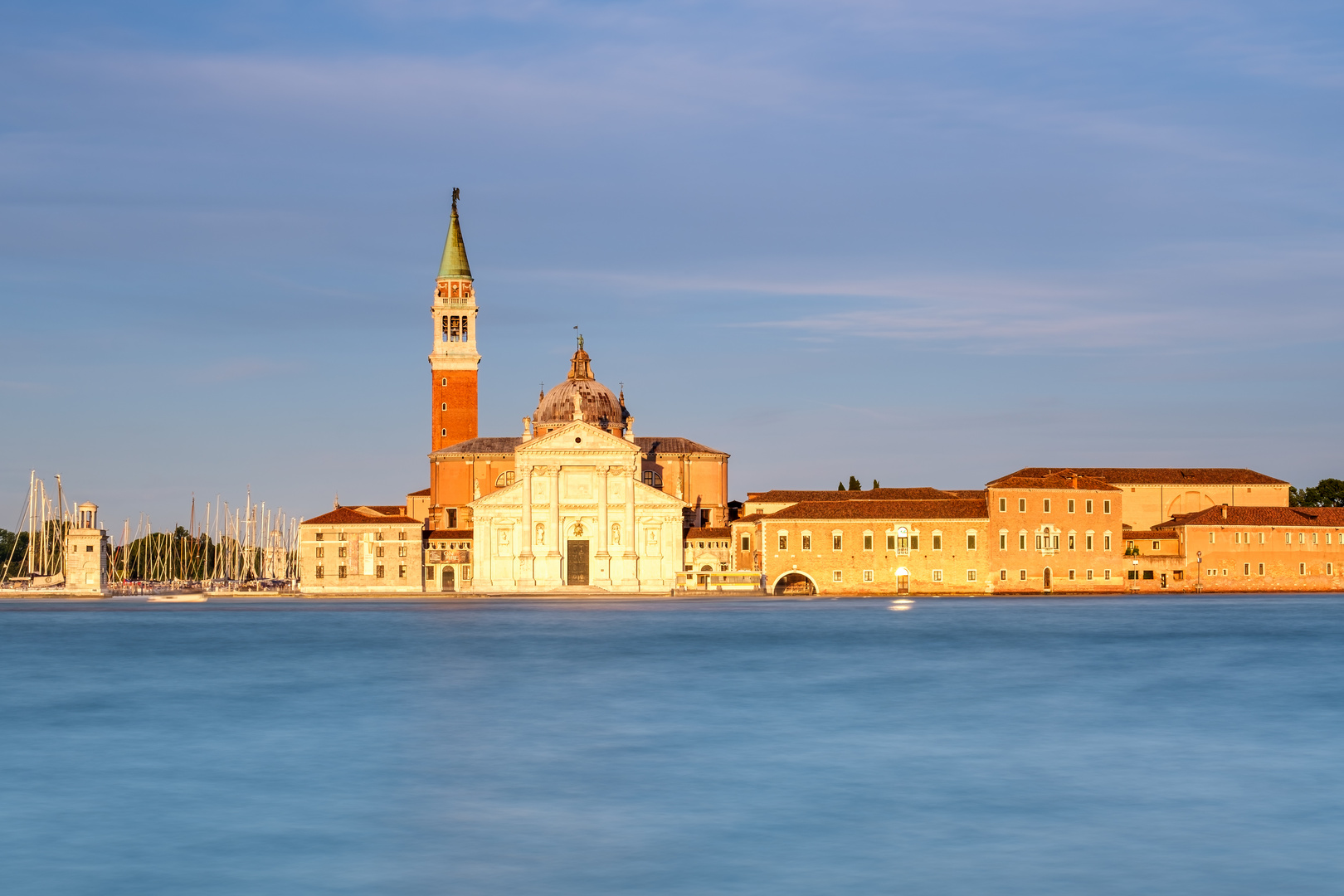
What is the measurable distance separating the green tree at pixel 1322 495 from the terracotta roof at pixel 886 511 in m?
32.9

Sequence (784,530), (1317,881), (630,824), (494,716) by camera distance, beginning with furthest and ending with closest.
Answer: (784,530), (494,716), (630,824), (1317,881)

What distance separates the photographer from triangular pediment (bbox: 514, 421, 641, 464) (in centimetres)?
8444

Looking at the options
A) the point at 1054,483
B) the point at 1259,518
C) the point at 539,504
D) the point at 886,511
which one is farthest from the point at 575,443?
the point at 1259,518

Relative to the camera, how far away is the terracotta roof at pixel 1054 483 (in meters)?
82.8

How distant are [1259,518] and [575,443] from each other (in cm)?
3405

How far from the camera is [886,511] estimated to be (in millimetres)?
82625

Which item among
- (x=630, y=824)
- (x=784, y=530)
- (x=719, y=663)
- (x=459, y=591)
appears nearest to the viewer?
(x=630, y=824)

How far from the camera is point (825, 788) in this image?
20.8 m

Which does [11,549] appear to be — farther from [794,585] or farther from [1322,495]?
[1322,495]

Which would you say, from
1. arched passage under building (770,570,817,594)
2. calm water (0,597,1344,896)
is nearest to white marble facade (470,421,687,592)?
arched passage under building (770,570,817,594)

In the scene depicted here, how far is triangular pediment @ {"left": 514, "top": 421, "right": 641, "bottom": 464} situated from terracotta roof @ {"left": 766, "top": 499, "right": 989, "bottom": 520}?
28.7 feet

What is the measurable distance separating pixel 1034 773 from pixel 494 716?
10.4m

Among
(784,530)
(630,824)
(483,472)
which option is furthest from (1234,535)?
(630,824)

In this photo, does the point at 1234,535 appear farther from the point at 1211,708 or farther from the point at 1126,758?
the point at 1126,758
